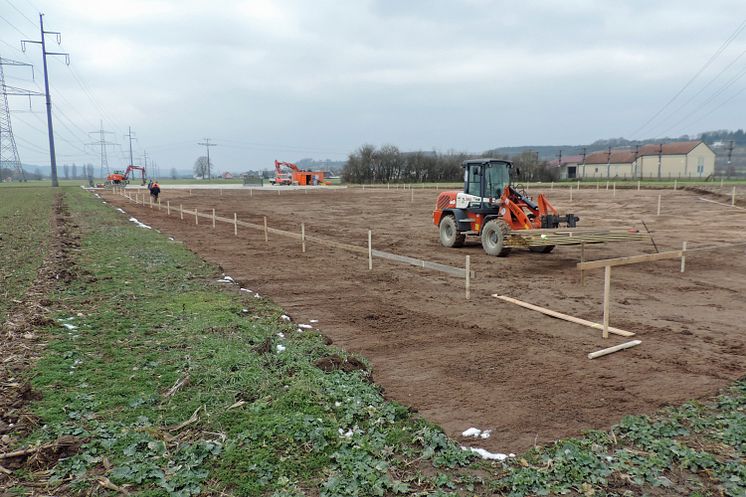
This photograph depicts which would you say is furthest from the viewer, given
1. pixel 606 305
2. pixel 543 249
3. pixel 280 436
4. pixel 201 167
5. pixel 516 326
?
pixel 201 167

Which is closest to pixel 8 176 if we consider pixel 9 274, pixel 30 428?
pixel 9 274

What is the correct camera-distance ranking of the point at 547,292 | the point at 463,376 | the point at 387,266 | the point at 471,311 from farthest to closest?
the point at 387,266 < the point at 547,292 < the point at 471,311 < the point at 463,376

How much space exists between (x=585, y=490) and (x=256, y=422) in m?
2.81

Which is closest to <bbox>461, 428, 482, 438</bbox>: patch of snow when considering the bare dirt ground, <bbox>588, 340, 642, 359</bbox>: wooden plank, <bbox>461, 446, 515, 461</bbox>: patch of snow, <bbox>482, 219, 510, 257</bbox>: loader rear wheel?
the bare dirt ground

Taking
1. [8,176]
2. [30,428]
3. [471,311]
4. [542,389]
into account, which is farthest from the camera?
[8,176]

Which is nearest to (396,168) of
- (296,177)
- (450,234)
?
(296,177)

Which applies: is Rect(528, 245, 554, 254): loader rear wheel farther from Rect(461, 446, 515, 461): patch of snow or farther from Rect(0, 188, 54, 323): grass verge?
Rect(0, 188, 54, 323): grass verge

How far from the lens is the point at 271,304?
9227 mm

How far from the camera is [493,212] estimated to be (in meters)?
15.3

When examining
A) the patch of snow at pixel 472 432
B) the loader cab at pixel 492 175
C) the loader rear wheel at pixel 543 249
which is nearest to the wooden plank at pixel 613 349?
the patch of snow at pixel 472 432

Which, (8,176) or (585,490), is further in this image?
(8,176)

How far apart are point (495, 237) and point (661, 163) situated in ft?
269

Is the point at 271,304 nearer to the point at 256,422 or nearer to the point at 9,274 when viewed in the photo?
the point at 256,422

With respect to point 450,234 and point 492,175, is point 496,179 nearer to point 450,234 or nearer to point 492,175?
point 492,175
